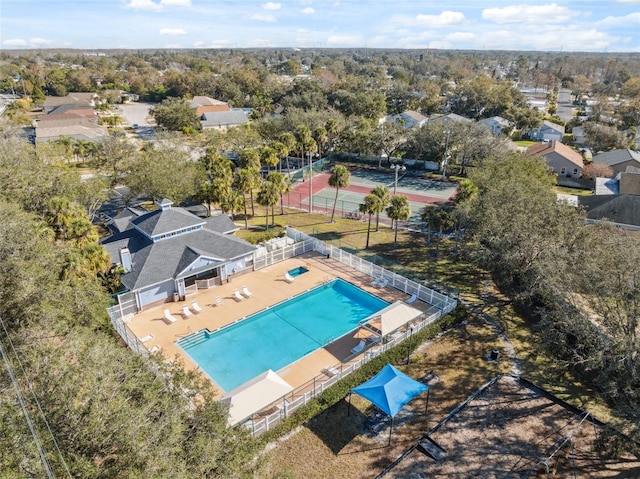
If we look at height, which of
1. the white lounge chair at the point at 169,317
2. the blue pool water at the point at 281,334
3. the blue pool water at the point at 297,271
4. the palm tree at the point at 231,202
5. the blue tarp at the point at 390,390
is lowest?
the blue pool water at the point at 281,334

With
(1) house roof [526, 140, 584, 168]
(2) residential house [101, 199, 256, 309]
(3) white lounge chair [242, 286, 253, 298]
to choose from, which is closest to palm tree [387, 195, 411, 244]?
(2) residential house [101, 199, 256, 309]

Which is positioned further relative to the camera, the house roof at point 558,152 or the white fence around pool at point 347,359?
the house roof at point 558,152

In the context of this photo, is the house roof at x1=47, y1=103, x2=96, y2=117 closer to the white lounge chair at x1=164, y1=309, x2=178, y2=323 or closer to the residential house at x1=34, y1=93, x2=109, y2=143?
the residential house at x1=34, y1=93, x2=109, y2=143

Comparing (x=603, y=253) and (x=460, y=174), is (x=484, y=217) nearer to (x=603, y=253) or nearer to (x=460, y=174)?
(x=603, y=253)

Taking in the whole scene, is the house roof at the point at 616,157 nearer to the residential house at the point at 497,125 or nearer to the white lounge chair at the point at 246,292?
the residential house at the point at 497,125

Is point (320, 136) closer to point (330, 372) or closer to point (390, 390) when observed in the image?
point (330, 372)

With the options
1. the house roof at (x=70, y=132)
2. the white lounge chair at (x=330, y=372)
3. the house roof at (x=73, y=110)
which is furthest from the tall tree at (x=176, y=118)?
the white lounge chair at (x=330, y=372)
